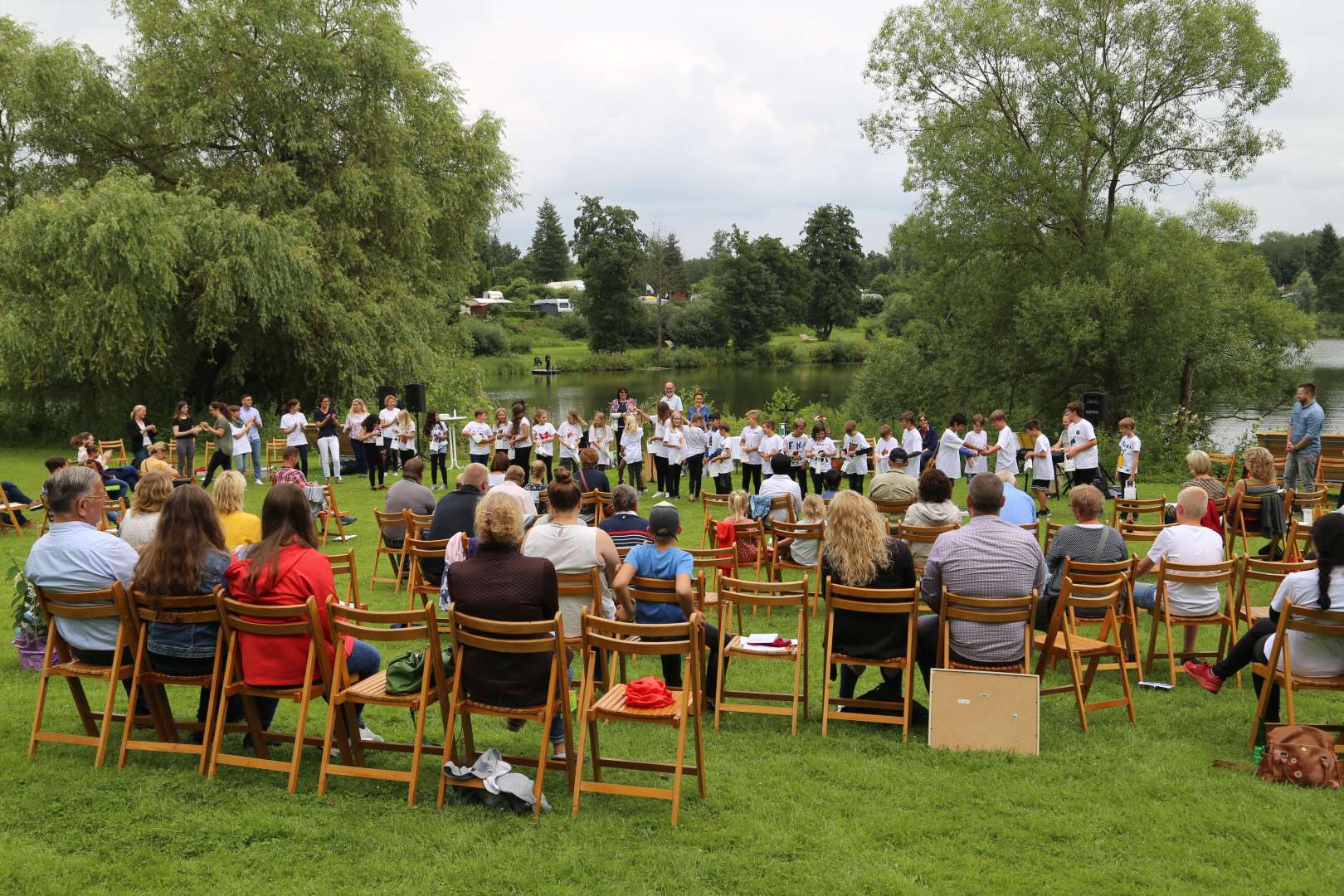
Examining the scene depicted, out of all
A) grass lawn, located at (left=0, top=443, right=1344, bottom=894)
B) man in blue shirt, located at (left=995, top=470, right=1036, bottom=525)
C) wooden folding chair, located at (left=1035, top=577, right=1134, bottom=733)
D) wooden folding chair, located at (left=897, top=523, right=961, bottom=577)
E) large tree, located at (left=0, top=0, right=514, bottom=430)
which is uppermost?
large tree, located at (left=0, top=0, right=514, bottom=430)

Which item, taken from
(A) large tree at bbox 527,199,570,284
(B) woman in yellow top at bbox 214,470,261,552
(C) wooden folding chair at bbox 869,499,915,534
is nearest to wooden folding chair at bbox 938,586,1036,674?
(B) woman in yellow top at bbox 214,470,261,552

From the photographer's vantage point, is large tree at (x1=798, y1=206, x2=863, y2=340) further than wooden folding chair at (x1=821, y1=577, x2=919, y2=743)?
Yes

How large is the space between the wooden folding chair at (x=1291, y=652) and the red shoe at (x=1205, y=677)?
0.84 meters

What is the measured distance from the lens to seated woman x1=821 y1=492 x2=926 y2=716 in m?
6.00

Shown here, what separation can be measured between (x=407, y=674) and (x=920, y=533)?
4664mm

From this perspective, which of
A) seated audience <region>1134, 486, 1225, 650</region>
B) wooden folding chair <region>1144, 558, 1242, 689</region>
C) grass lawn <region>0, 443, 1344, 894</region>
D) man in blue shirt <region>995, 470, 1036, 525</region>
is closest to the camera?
grass lawn <region>0, 443, 1344, 894</region>

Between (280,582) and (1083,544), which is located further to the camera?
(1083,544)

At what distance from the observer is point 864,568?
5.98m

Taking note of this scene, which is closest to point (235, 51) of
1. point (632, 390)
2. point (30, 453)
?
point (30, 453)

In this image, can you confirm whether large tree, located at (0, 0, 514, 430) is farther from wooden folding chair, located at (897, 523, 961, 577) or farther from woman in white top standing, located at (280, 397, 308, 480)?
wooden folding chair, located at (897, 523, 961, 577)

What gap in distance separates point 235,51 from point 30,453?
34.9ft

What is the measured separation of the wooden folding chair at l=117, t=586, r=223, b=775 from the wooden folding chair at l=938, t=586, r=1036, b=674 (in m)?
3.93

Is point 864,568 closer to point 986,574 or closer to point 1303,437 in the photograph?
point 986,574

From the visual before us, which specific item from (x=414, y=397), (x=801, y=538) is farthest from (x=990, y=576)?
(x=414, y=397)
